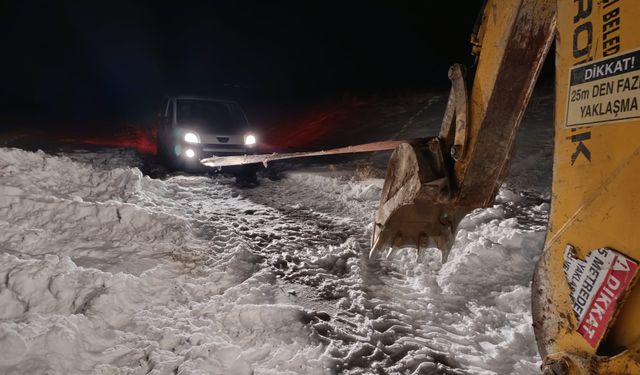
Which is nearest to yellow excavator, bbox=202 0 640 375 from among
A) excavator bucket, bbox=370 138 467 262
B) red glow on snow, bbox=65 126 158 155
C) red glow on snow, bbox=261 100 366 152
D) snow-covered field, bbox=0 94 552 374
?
excavator bucket, bbox=370 138 467 262

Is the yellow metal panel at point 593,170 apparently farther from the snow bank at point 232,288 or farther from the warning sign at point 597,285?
the snow bank at point 232,288

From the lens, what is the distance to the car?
854 centimetres

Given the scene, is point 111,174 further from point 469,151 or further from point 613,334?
point 613,334

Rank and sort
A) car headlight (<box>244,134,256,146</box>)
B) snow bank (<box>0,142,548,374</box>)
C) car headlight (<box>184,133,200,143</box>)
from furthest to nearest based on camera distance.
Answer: car headlight (<box>244,134,256,146</box>), car headlight (<box>184,133,200,143</box>), snow bank (<box>0,142,548,374</box>)

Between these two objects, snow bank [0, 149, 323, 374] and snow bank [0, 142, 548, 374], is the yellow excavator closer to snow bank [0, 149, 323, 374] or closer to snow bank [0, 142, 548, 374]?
snow bank [0, 142, 548, 374]

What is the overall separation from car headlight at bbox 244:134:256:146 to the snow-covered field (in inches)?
111

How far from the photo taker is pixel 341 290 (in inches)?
161

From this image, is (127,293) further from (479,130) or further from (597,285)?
(597,285)

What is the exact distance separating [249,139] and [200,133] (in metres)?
1.16

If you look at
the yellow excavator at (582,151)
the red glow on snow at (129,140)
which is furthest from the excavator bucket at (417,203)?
the red glow on snow at (129,140)

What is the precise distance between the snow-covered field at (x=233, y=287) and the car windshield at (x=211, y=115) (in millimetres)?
2796

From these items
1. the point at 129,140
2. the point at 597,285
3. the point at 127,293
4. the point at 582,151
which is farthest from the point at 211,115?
the point at 597,285

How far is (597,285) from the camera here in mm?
1239

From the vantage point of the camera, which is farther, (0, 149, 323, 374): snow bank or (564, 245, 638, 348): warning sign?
(0, 149, 323, 374): snow bank
